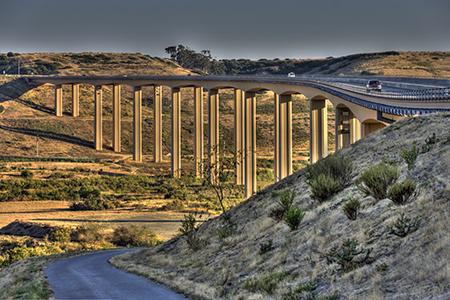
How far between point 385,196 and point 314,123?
45210 millimetres

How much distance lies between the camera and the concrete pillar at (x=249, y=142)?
3629 inches

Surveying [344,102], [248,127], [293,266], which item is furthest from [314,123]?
[293,266]

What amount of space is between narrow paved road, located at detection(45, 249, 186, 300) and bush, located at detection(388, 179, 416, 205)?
7061 mm

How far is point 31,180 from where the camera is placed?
92.8m

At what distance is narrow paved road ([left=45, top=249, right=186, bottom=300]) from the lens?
24.8m

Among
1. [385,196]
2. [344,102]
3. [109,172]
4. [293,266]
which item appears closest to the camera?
[293,266]

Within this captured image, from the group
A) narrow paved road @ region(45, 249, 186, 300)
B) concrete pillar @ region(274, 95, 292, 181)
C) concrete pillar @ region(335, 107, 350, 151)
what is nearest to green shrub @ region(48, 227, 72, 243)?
narrow paved road @ region(45, 249, 186, 300)

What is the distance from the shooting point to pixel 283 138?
274 ft

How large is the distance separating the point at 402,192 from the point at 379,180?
2250 millimetres

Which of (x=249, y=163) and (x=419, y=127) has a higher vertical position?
(x=419, y=127)

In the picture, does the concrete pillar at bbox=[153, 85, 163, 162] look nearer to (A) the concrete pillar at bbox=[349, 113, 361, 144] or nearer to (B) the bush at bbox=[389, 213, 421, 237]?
(A) the concrete pillar at bbox=[349, 113, 361, 144]

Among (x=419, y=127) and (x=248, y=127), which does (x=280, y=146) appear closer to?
(x=248, y=127)

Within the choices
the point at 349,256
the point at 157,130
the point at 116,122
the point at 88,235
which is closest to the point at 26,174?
the point at 157,130

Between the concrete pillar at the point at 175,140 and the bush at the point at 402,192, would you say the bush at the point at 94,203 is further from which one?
the bush at the point at 402,192
